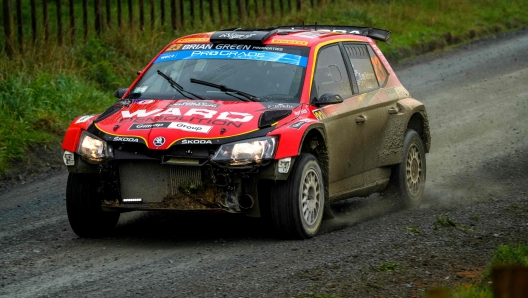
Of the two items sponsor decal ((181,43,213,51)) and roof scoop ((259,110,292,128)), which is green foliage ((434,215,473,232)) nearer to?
roof scoop ((259,110,292,128))

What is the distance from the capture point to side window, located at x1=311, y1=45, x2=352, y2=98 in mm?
8328

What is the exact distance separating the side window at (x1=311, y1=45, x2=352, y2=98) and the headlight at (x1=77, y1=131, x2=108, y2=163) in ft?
6.00

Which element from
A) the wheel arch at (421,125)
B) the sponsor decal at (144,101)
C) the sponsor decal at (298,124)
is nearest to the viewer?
the sponsor decal at (298,124)

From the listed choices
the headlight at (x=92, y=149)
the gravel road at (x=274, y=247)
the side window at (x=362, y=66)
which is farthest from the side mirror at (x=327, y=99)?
the headlight at (x=92, y=149)

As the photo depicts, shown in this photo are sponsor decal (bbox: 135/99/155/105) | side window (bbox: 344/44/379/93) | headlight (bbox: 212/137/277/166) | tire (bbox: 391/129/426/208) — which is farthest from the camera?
tire (bbox: 391/129/426/208)

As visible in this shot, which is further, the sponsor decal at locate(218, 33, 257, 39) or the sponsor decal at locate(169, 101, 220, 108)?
the sponsor decal at locate(218, 33, 257, 39)

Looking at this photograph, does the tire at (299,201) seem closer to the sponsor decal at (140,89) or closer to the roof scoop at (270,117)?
the roof scoop at (270,117)

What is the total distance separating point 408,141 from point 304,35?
1.55 meters

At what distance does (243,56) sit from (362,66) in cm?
139

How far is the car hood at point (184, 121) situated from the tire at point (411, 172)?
6.33 ft

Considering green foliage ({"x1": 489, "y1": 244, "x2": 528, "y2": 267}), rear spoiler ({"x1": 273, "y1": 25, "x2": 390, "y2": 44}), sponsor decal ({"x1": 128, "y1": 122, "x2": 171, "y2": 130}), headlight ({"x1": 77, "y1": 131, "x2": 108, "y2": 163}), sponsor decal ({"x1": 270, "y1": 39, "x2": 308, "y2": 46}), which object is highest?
sponsor decal ({"x1": 270, "y1": 39, "x2": 308, "y2": 46})

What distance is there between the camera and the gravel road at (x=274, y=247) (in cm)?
612

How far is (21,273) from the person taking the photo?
21.9 ft

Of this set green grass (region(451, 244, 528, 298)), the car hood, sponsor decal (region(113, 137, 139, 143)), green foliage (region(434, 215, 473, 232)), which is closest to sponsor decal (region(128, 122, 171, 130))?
the car hood
